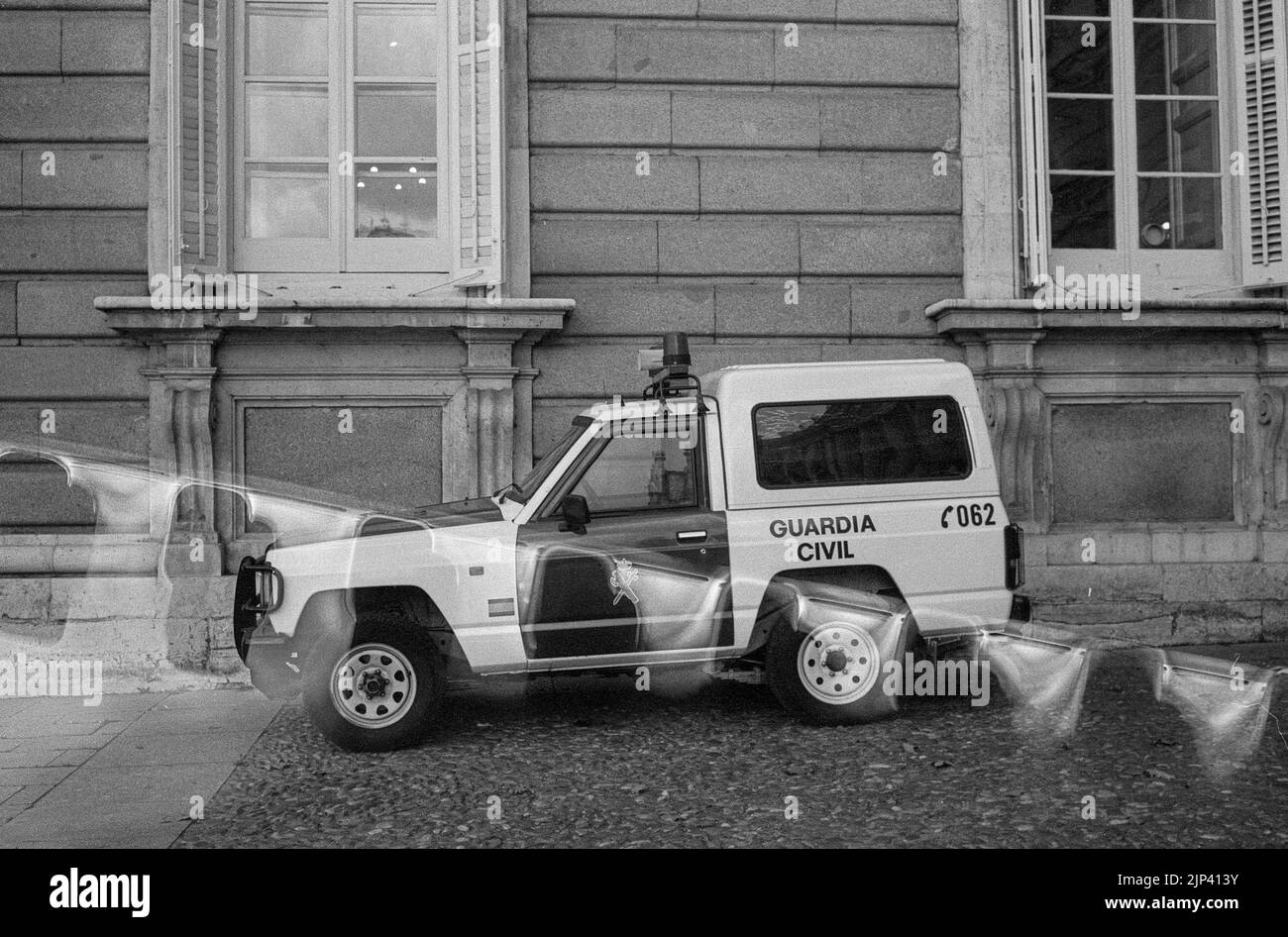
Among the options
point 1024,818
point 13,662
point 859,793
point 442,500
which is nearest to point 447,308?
point 442,500

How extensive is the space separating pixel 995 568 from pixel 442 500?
166 inches

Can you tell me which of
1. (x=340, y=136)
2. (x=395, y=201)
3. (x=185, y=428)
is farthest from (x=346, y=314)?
(x=340, y=136)

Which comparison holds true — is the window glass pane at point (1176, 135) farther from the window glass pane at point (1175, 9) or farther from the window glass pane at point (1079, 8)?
the window glass pane at point (1079, 8)

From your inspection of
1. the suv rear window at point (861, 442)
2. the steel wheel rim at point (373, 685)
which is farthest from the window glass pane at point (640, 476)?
the steel wheel rim at point (373, 685)

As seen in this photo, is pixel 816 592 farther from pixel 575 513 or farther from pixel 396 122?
pixel 396 122

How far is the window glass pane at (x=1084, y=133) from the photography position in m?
9.24

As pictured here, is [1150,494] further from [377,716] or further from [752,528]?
[377,716]

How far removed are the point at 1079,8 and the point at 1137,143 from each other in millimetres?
1246

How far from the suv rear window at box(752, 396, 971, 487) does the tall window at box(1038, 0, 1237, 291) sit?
3.66 meters

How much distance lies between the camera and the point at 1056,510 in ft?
28.9

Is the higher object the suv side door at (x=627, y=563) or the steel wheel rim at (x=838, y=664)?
the suv side door at (x=627, y=563)

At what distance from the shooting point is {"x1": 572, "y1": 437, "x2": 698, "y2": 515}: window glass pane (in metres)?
6.04

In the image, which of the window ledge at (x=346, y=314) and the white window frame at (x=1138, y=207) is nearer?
the window ledge at (x=346, y=314)

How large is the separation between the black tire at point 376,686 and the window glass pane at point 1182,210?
7.15m
